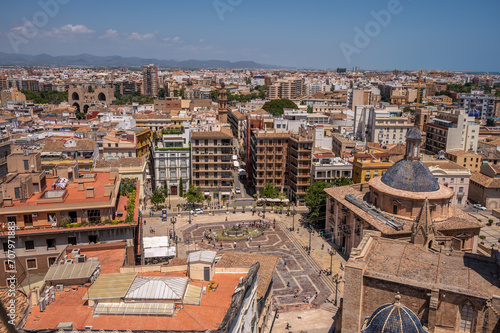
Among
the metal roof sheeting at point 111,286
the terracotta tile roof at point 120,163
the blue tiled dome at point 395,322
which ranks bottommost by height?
the terracotta tile roof at point 120,163

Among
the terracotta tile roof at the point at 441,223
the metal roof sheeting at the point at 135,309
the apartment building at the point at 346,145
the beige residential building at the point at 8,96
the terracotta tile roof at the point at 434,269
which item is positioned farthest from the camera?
the beige residential building at the point at 8,96

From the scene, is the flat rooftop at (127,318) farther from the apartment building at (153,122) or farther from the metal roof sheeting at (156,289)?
the apartment building at (153,122)

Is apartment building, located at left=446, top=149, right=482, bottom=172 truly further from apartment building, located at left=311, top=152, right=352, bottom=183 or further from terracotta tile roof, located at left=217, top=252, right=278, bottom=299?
terracotta tile roof, located at left=217, top=252, right=278, bottom=299

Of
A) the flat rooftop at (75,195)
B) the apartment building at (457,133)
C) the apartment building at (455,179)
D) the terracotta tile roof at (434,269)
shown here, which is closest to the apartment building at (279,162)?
the apartment building at (455,179)

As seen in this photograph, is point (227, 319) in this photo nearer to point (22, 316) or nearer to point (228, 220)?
point (22, 316)

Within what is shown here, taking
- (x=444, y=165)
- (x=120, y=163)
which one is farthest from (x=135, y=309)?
(x=444, y=165)

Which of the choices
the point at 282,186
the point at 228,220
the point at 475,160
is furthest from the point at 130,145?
the point at 475,160
